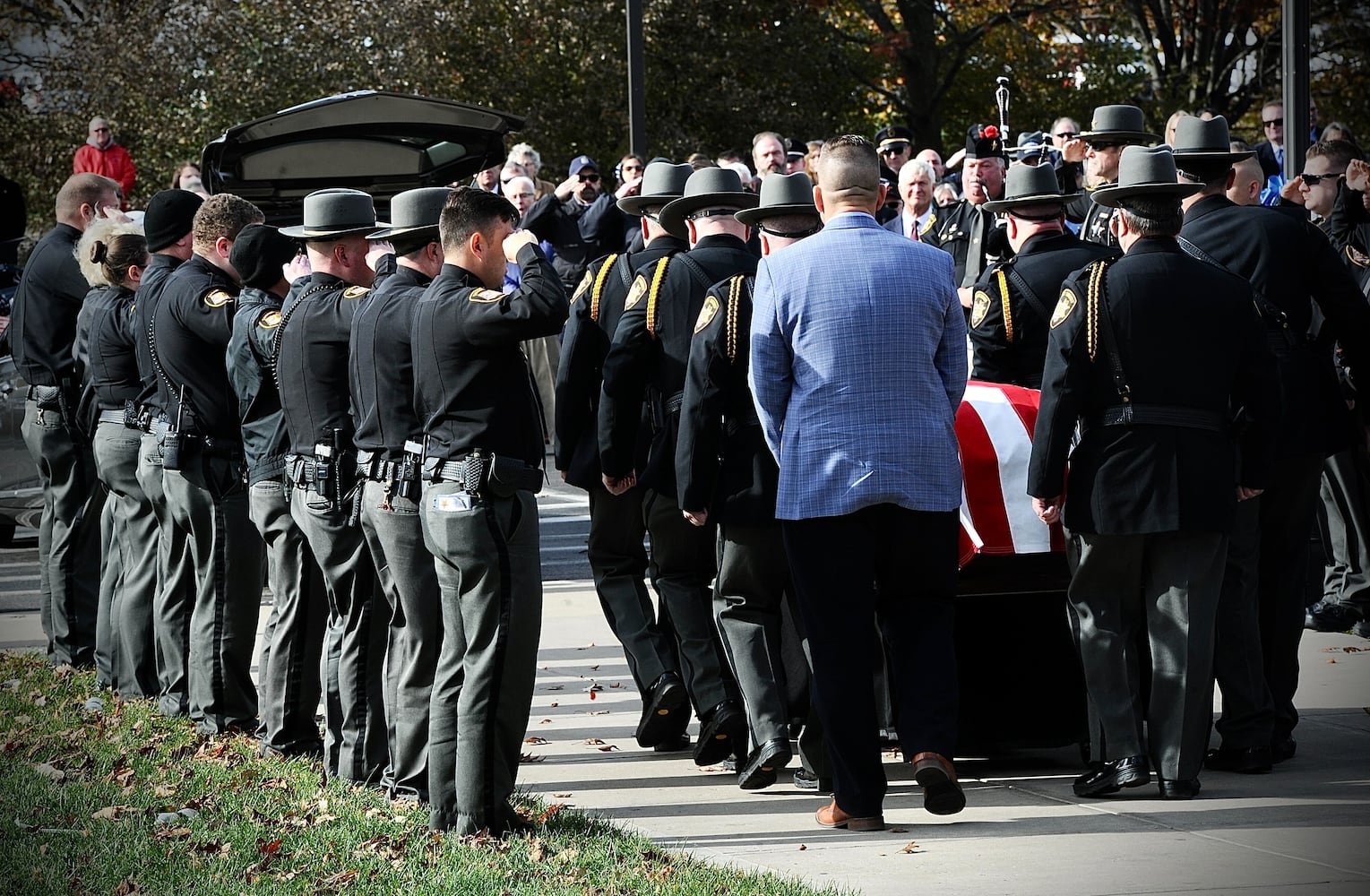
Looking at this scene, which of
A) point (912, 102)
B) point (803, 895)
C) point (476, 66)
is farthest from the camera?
point (912, 102)

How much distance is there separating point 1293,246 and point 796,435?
96.5 inches

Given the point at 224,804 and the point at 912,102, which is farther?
the point at 912,102

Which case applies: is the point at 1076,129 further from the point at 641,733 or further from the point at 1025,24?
the point at 1025,24

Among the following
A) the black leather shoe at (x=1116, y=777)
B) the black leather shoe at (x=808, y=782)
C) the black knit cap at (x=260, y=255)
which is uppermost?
the black knit cap at (x=260, y=255)

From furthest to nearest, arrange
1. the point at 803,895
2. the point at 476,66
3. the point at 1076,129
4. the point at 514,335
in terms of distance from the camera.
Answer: the point at 476,66
the point at 1076,129
the point at 514,335
the point at 803,895

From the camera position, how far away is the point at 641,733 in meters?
7.58

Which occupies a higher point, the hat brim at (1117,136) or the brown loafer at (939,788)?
the hat brim at (1117,136)

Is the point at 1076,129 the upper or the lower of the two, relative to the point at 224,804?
upper

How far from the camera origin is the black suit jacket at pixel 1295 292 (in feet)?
23.7

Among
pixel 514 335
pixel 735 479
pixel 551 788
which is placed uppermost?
pixel 514 335

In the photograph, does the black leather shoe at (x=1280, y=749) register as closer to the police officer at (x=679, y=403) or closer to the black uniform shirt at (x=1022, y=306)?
the black uniform shirt at (x=1022, y=306)

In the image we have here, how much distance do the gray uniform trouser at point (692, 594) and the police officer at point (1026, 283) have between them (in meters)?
1.36

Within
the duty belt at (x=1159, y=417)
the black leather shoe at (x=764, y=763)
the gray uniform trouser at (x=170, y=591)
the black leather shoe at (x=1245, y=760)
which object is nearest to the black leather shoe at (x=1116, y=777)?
the black leather shoe at (x=1245, y=760)

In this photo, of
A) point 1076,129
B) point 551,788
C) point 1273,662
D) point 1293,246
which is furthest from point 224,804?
point 1076,129
